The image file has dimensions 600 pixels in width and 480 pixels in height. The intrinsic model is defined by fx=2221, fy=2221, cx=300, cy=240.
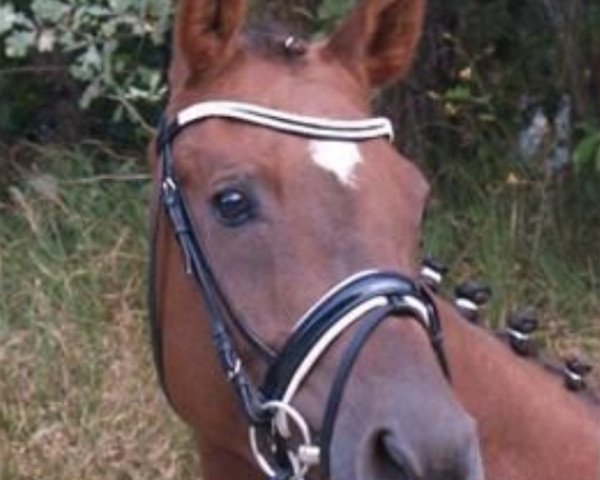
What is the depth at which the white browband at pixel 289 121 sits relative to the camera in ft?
11.4

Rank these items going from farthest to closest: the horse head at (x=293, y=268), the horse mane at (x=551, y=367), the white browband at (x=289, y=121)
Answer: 1. the horse mane at (x=551, y=367)
2. the white browband at (x=289, y=121)
3. the horse head at (x=293, y=268)

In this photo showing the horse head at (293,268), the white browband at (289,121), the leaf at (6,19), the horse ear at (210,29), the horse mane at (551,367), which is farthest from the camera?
the leaf at (6,19)

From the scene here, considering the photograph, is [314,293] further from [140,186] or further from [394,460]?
[140,186]

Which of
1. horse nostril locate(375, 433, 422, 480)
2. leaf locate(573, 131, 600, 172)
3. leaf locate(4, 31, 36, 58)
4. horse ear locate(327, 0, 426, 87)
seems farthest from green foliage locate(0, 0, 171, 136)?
horse nostril locate(375, 433, 422, 480)

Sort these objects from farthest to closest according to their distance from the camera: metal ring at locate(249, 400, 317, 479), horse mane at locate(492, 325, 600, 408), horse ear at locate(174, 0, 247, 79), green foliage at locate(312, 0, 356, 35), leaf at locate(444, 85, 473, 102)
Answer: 1. leaf at locate(444, 85, 473, 102)
2. green foliage at locate(312, 0, 356, 35)
3. horse mane at locate(492, 325, 600, 408)
4. horse ear at locate(174, 0, 247, 79)
5. metal ring at locate(249, 400, 317, 479)

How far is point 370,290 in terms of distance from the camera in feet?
10.8

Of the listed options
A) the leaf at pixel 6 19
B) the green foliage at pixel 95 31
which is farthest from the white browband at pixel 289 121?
the leaf at pixel 6 19

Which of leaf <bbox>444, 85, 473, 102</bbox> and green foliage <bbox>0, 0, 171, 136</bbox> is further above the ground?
green foliage <bbox>0, 0, 171, 136</bbox>

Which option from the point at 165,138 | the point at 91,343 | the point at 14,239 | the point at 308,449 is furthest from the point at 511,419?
the point at 14,239

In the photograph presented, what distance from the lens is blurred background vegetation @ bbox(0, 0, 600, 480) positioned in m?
5.74

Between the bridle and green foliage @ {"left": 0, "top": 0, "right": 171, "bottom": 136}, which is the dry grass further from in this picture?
the bridle

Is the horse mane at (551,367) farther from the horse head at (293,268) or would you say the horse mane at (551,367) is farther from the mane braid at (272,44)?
the mane braid at (272,44)

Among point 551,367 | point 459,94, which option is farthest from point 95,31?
point 551,367

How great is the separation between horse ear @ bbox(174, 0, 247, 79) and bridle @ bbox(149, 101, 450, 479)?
0.10 m
